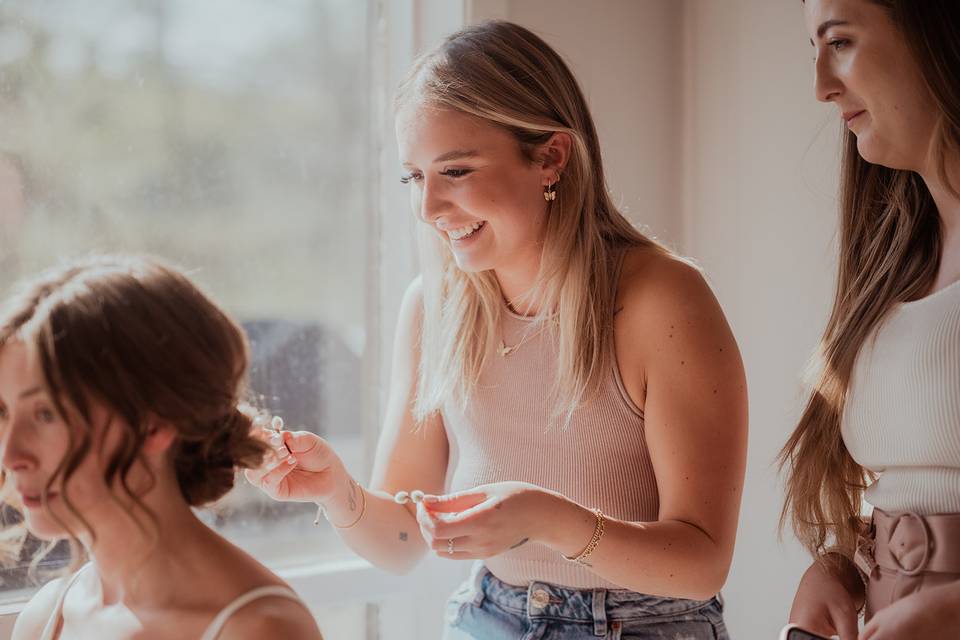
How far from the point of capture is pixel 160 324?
1053 millimetres

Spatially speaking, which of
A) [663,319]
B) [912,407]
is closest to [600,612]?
[663,319]

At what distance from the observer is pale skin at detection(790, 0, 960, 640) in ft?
4.17

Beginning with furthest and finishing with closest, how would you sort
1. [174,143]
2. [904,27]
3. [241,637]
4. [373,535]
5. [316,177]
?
[316,177] < [174,143] < [373,535] < [904,27] < [241,637]

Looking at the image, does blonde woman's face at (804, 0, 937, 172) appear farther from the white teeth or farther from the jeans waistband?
the jeans waistband

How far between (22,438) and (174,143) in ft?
3.74

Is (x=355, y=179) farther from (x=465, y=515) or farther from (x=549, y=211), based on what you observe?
(x=465, y=515)

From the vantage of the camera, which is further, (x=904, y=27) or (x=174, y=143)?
(x=174, y=143)

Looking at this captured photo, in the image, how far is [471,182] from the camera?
158 centimetres

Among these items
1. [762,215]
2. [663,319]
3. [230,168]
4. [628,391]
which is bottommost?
[628,391]

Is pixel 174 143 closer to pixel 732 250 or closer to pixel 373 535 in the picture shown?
pixel 373 535

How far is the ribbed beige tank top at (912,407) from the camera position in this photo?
1.22 meters

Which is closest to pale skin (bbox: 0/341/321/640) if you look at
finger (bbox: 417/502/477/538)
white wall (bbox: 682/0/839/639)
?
finger (bbox: 417/502/477/538)

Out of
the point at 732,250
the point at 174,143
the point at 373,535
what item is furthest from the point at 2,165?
the point at 732,250

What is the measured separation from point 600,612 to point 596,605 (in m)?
0.01
